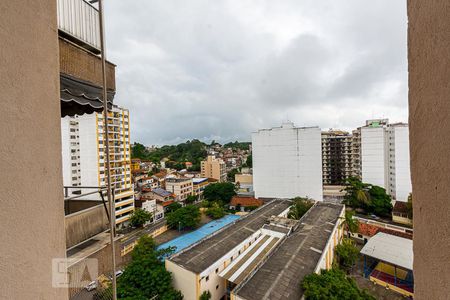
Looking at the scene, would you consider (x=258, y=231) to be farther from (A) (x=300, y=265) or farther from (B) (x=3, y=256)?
(B) (x=3, y=256)

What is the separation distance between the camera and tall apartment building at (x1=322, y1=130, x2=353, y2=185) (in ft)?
116

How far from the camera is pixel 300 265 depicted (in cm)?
1013

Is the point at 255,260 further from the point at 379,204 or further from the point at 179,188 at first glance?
the point at 179,188

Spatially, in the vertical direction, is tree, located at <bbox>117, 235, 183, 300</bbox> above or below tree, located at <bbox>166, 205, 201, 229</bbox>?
above

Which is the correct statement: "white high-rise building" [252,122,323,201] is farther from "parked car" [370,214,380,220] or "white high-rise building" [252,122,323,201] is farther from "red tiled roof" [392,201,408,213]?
"red tiled roof" [392,201,408,213]

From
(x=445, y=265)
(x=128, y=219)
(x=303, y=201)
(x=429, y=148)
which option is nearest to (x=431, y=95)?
(x=429, y=148)

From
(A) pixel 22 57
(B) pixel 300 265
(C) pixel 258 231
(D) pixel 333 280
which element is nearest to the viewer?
(A) pixel 22 57

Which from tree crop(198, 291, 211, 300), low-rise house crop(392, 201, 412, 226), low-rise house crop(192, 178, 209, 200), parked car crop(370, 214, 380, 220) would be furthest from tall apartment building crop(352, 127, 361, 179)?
tree crop(198, 291, 211, 300)

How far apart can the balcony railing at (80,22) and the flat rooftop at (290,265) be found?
879 centimetres

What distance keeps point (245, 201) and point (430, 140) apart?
29.0 meters

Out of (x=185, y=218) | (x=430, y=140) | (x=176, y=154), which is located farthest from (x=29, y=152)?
(x=176, y=154)

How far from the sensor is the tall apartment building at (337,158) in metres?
35.3

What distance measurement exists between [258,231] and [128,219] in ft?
51.6

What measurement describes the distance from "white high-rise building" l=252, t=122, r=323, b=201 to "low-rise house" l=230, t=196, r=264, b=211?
2.11m
